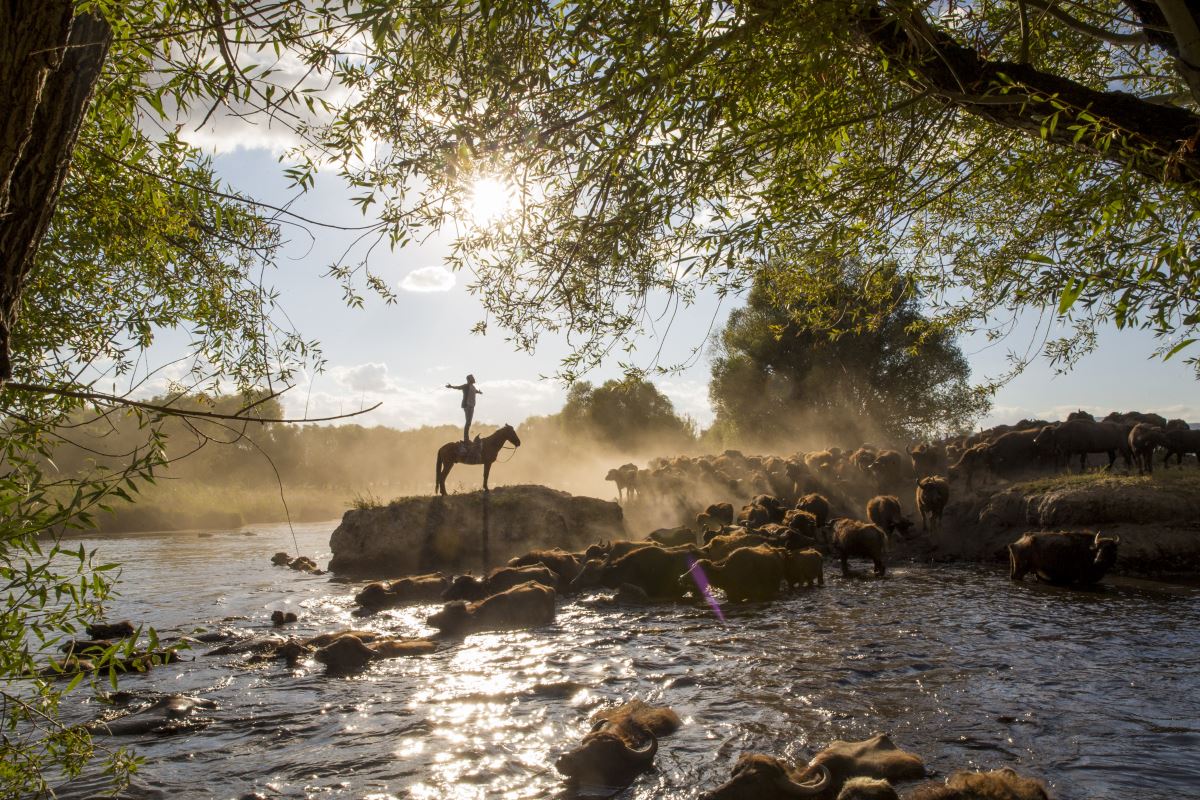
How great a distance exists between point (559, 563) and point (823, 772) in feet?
40.9

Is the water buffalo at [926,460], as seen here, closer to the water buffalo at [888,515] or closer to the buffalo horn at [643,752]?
the water buffalo at [888,515]

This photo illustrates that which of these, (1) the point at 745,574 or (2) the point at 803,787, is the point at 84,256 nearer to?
(2) the point at 803,787

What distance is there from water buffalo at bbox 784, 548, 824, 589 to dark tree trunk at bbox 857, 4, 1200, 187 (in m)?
10.8

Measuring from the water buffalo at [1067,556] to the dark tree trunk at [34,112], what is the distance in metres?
16.6

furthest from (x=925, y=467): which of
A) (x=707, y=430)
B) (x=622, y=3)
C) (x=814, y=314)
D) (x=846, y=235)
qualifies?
(x=707, y=430)

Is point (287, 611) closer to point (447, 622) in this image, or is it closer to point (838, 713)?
point (447, 622)

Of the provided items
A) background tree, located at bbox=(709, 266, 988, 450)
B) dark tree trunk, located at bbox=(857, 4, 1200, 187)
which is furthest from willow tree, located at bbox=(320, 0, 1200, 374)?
background tree, located at bbox=(709, 266, 988, 450)

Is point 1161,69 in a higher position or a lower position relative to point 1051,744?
higher

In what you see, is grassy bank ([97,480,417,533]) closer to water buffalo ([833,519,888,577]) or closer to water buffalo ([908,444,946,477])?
water buffalo ([833,519,888,577])

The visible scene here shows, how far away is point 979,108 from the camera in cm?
657

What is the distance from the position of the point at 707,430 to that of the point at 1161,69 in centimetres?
5492

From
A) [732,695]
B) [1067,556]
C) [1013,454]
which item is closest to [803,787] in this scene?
[732,695]

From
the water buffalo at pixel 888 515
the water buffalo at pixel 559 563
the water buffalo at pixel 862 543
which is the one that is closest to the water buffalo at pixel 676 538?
the water buffalo at pixel 559 563

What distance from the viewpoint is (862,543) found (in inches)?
657
